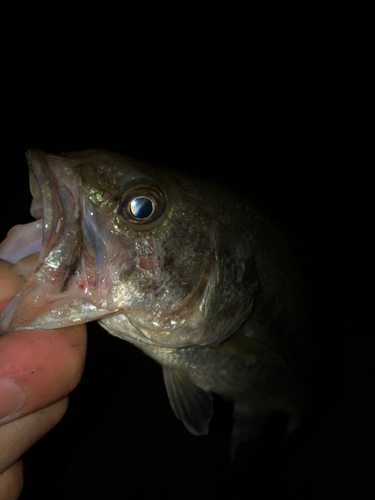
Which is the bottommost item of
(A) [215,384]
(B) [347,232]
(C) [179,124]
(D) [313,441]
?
(D) [313,441]

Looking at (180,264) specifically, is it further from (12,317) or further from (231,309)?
(12,317)

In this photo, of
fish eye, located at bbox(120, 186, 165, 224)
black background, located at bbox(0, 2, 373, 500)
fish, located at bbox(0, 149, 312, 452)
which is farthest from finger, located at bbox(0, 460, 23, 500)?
black background, located at bbox(0, 2, 373, 500)

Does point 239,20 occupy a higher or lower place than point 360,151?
higher

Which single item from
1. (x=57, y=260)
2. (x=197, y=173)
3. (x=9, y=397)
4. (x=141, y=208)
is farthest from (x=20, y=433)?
(x=197, y=173)

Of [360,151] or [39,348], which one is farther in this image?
[360,151]

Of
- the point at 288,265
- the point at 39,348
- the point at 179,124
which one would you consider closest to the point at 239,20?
the point at 179,124

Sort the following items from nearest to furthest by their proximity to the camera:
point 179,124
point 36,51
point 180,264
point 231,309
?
1. point 180,264
2. point 231,309
3. point 36,51
4. point 179,124

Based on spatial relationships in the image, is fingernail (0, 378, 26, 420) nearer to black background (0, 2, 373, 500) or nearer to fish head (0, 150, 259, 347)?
fish head (0, 150, 259, 347)
